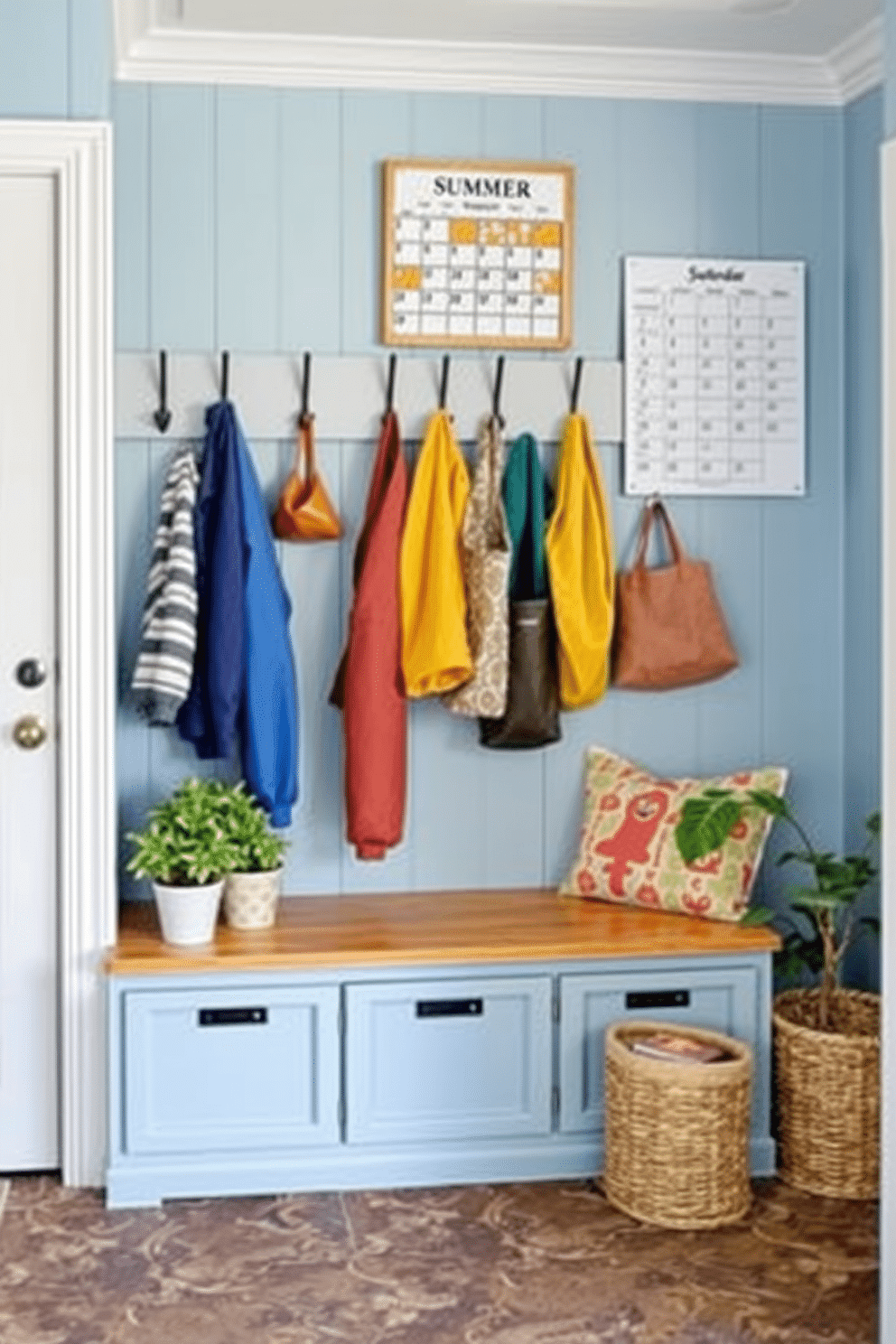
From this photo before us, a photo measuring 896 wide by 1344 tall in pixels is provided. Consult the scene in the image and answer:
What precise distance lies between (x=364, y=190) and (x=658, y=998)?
72.7 inches

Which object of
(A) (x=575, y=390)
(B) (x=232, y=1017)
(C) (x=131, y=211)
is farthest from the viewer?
(A) (x=575, y=390)

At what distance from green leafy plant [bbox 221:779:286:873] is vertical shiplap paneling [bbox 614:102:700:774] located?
0.89 metres

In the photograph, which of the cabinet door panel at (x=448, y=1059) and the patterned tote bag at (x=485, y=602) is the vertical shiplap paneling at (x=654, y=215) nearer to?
the patterned tote bag at (x=485, y=602)

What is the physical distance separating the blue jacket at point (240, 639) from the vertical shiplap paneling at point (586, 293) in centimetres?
63

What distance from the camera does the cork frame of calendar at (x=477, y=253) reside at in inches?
137

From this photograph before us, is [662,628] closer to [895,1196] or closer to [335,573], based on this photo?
[335,573]

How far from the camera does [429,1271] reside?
2734 mm

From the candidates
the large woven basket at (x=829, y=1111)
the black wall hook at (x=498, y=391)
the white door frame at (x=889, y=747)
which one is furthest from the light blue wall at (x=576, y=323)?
the white door frame at (x=889, y=747)

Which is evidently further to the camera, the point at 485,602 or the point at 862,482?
the point at 862,482

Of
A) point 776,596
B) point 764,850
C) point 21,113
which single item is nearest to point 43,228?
point 21,113

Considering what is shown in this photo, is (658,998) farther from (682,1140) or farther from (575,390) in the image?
(575,390)

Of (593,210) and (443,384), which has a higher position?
(593,210)

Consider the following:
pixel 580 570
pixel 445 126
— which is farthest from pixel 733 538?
pixel 445 126

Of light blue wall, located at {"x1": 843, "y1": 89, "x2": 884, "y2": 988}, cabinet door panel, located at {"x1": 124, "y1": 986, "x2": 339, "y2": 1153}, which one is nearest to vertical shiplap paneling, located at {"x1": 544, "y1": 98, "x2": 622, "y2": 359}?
light blue wall, located at {"x1": 843, "y1": 89, "x2": 884, "y2": 988}
